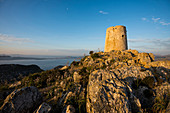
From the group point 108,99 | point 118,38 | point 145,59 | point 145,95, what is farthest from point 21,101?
point 118,38

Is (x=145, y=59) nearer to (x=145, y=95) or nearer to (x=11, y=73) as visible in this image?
(x=145, y=95)

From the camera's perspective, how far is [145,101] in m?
5.97

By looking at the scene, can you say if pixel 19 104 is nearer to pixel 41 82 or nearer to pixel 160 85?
pixel 160 85

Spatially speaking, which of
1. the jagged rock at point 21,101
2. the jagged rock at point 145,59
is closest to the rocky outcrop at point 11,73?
the jagged rock at point 21,101

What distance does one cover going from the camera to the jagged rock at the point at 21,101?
15.3ft

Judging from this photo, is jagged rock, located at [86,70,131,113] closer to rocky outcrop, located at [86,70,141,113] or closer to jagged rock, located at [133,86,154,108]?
rocky outcrop, located at [86,70,141,113]

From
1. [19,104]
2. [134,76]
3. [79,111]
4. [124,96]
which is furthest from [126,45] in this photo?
[19,104]

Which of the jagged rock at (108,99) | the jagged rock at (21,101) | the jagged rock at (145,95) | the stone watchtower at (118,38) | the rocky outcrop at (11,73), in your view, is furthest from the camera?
the rocky outcrop at (11,73)

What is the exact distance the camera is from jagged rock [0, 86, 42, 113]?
15.3 ft

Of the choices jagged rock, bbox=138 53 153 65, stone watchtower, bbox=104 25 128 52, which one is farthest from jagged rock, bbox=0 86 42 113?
stone watchtower, bbox=104 25 128 52

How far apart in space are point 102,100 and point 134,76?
551 centimetres

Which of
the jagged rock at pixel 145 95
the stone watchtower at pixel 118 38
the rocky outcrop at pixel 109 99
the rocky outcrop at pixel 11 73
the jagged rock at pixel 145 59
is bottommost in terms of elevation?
the rocky outcrop at pixel 11 73

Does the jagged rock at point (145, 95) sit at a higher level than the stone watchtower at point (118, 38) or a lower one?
lower

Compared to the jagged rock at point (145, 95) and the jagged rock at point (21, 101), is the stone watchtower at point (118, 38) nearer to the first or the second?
the jagged rock at point (145, 95)
